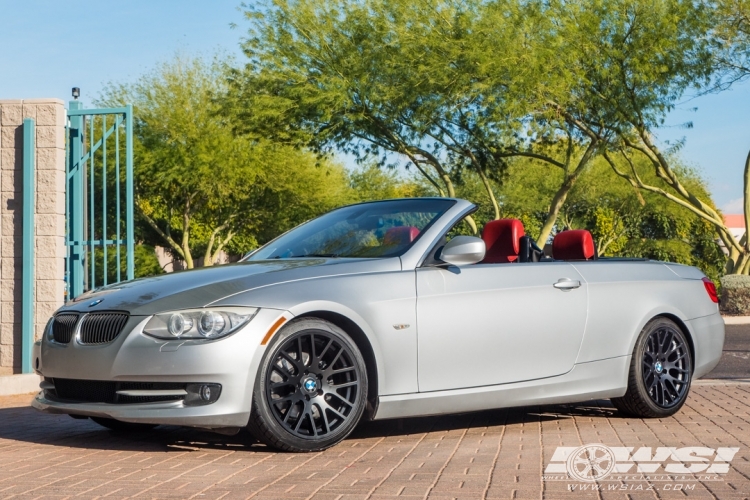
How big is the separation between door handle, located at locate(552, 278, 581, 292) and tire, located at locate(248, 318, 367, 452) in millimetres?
1682

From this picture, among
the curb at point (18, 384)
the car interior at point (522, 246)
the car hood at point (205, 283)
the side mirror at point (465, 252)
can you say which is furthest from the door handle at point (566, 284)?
the curb at point (18, 384)

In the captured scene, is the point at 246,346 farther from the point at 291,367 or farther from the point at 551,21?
the point at 551,21

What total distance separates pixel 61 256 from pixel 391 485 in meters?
7.80

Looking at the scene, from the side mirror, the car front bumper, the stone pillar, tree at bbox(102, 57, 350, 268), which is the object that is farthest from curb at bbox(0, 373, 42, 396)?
tree at bbox(102, 57, 350, 268)

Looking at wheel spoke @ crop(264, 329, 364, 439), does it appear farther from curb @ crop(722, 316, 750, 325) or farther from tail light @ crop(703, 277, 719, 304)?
curb @ crop(722, 316, 750, 325)

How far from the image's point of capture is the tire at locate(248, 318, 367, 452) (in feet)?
19.5

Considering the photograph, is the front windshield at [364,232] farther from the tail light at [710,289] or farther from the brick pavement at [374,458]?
the tail light at [710,289]

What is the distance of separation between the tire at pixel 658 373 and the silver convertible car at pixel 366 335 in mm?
12

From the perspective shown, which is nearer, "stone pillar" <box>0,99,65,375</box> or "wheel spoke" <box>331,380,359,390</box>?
"wheel spoke" <box>331,380,359,390</box>

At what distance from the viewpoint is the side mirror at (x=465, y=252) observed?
657 centimetres

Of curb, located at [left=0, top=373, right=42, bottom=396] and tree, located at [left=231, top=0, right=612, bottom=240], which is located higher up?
tree, located at [left=231, top=0, right=612, bottom=240]

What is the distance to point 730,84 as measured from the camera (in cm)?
2878

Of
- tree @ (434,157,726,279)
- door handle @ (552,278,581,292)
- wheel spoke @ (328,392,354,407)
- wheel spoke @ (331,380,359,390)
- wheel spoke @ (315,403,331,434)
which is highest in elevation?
tree @ (434,157,726,279)

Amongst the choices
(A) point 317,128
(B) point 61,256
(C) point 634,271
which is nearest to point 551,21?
(A) point 317,128
